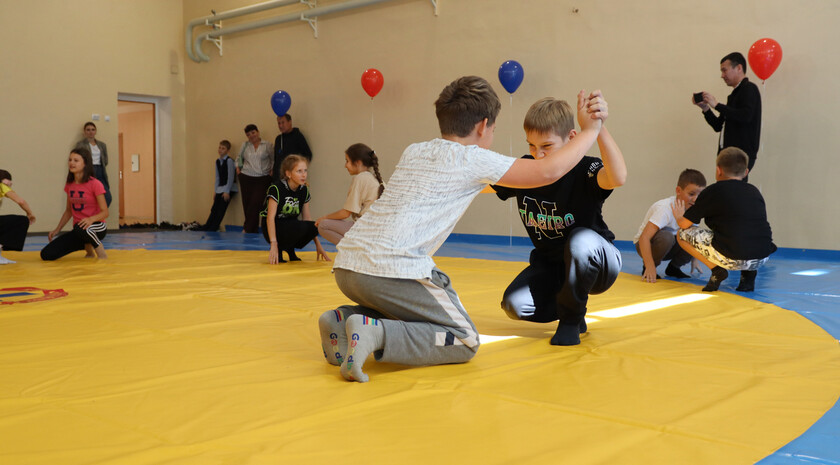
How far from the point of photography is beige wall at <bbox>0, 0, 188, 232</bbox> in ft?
32.6

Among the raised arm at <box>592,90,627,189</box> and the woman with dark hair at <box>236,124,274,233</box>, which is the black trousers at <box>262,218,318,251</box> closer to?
the raised arm at <box>592,90,627,189</box>

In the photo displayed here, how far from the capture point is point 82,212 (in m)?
5.78

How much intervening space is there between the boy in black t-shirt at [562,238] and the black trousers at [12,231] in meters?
4.43

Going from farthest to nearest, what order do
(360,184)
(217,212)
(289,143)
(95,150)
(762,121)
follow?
(217,212), (95,150), (289,143), (762,121), (360,184)

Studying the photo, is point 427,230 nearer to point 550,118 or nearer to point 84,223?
point 550,118

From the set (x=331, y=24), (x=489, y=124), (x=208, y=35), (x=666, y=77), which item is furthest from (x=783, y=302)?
(x=208, y=35)

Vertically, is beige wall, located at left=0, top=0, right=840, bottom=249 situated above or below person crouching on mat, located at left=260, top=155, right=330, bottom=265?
above

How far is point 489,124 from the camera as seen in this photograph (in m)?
2.19

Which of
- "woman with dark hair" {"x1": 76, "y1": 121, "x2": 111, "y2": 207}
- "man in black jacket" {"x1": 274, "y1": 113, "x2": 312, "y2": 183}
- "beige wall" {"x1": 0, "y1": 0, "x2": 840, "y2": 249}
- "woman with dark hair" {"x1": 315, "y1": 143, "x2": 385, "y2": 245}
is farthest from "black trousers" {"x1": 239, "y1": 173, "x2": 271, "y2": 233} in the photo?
"woman with dark hair" {"x1": 315, "y1": 143, "x2": 385, "y2": 245}

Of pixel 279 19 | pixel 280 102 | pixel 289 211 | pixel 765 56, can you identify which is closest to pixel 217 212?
pixel 280 102

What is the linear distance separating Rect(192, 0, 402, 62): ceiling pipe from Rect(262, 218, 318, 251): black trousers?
4467 millimetres

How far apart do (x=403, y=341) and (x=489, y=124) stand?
0.72 metres

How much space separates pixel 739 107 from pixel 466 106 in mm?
4526

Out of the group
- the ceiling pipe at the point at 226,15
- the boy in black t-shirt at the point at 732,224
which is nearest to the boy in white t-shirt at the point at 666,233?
the boy in black t-shirt at the point at 732,224
